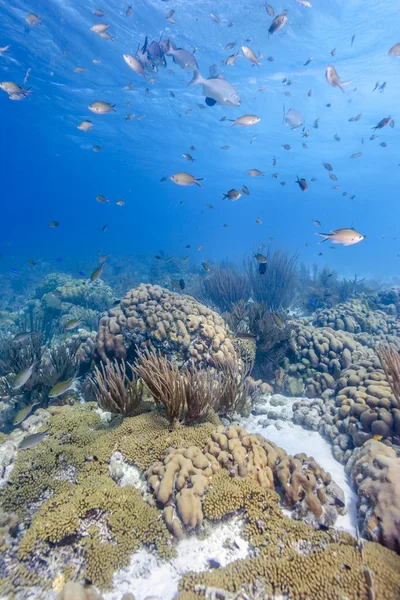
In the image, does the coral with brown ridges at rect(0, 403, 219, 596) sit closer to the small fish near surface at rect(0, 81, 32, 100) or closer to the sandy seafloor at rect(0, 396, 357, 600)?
the sandy seafloor at rect(0, 396, 357, 600)

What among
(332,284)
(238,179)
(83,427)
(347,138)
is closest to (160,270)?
(332,284)

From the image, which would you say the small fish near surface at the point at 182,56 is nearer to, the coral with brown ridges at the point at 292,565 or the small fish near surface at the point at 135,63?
the small fish near surface at the point at 135,63

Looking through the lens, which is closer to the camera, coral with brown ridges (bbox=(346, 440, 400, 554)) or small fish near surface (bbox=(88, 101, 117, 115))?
coral with brown ridges (bbox=(346, 440, 400, 554))

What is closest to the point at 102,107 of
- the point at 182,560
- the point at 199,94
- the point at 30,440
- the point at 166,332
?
the point at 166,332

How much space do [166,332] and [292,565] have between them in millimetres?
4367

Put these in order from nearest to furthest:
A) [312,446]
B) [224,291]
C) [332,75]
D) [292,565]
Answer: [292,565], [312,446], [332,75], [224,291]

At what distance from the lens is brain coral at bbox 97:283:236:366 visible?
6.12 m

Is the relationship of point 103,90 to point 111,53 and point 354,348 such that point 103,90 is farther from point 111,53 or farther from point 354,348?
point 354,348

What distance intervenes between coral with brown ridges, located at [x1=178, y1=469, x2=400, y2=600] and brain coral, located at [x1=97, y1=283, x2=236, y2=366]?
318 cm

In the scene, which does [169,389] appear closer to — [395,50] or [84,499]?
[84,499]

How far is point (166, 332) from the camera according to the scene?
6223mm

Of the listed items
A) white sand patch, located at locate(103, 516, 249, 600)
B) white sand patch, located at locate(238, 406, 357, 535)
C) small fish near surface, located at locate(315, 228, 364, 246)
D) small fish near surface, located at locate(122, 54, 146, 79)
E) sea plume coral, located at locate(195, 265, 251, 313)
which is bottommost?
white sand patch, located at locate(103, 516, 249, 600)

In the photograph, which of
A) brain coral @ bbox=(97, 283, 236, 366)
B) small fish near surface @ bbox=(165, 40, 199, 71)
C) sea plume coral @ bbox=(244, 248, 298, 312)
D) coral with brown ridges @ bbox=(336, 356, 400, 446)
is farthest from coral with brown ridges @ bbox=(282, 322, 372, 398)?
small fish near surface @ bbox=(165, 40, 199, 71)

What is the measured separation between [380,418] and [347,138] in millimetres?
45214
